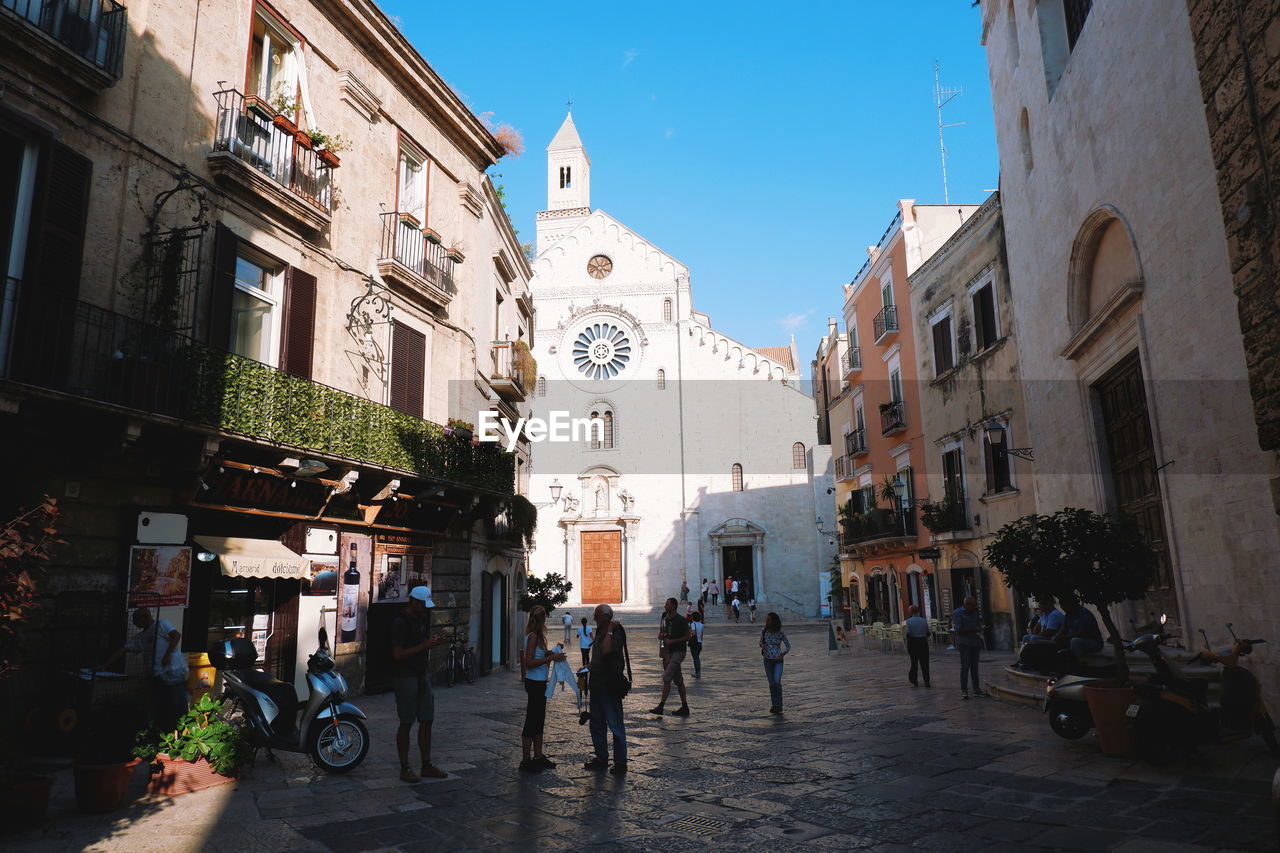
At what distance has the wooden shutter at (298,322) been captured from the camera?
11453 millimetres

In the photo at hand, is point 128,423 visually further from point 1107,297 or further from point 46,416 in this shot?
point 1107,297

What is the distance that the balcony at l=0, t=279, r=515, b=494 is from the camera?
7727 mm

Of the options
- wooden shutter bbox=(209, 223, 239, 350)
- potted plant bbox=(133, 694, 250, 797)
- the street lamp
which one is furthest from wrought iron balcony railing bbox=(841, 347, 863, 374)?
potted plant bbox=(133, 694, 250, 797)

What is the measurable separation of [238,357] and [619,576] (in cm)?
3204

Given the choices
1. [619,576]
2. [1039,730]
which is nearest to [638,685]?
[1039,730]

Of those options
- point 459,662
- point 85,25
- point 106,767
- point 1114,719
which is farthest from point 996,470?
point 85,25

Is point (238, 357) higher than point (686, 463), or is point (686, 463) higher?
point (686, 463)

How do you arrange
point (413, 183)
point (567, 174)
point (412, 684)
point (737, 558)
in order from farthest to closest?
point (567, 174) → point (737, 558) → point (413, 183) → point (412, 684)

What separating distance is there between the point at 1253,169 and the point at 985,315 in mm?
13631

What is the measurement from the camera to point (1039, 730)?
8914 millimetres

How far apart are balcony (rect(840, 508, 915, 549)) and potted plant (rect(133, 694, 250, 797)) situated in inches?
811

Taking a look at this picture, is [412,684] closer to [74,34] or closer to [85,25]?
[74,34]

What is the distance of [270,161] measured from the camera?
11.3 m

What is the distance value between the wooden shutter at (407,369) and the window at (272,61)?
3.91 m
